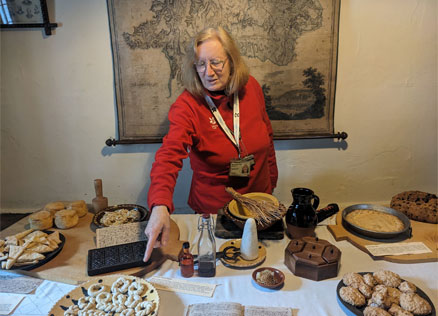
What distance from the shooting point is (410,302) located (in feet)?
3.19

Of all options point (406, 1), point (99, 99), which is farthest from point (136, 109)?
point (406, 1)

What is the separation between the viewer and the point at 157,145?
248 centimetres

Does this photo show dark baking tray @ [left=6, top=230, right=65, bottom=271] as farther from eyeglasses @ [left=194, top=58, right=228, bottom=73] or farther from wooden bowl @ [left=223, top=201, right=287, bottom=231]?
eyeglasses @ [left=194, top=58, right=228, bottom=73]

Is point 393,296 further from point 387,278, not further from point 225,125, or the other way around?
point 225,125

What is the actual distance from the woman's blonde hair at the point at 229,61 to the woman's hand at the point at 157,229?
2.30 feet

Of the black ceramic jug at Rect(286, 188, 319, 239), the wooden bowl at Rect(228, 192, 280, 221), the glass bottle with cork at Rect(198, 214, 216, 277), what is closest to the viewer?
the glass bottle with cork at Rect(198, 214, 216, 277)

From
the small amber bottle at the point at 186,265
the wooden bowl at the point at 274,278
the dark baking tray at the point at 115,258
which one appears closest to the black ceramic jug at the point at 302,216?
the wooden bowl at the point at 274,278

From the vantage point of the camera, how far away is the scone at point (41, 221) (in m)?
1.53

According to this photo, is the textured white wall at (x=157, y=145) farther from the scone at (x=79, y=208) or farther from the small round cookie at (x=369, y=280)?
the small round cookie at (x=369, y=280)

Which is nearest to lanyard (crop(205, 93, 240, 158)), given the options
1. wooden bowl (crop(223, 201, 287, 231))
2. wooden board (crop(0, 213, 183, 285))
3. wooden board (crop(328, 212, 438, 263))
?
wooden bowl (crop(223, 201, 287, 231))

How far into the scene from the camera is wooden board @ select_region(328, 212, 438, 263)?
1261mm

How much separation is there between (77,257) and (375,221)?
136 cm

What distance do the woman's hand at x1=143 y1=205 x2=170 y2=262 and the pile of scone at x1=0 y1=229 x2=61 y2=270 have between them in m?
0.44

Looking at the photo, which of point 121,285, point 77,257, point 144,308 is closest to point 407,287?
point 144,308
